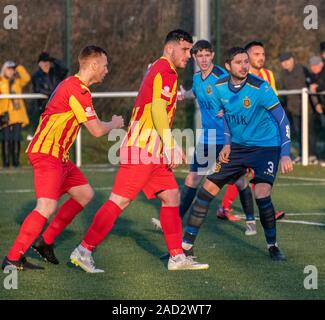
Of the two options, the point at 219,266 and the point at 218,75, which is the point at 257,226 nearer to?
the point at 218,75

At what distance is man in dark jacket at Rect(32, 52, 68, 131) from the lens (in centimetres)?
2155

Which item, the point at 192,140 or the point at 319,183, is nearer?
the point at 319,183

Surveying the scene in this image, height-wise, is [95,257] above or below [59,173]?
below

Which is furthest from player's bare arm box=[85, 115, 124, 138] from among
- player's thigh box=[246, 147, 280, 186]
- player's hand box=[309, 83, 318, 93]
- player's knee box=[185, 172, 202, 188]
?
player's hand box=[309, 83, 318, 93]

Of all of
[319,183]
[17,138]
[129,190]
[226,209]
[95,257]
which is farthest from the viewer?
[17,138]

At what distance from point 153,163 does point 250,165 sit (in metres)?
1.33

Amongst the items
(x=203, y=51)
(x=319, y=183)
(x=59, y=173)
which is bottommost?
(x=319, y=183)

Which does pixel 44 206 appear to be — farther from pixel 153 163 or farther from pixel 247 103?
pixel 247 103

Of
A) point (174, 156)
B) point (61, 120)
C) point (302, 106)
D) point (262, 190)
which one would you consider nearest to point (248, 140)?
point (262, 190)

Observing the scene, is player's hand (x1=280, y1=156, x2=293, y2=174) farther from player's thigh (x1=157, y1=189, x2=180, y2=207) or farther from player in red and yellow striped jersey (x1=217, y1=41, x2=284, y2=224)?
player in red and yellow striped jersey (x1=217, y1=41, x2=284, y2=224)

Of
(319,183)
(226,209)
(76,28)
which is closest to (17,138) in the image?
(76,28)

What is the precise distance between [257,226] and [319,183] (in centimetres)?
493

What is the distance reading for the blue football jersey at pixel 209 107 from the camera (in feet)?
43.2

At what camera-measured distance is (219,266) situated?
423 inches
